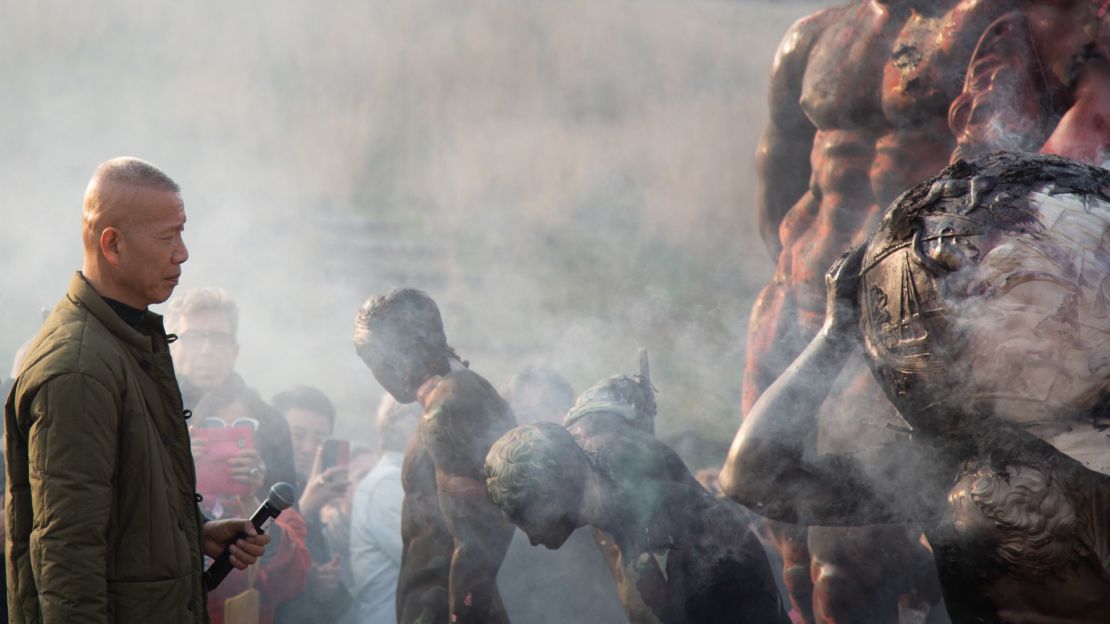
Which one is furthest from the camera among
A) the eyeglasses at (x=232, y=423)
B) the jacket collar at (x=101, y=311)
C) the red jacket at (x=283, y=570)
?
the eyeglasses at (x=232, y=423)

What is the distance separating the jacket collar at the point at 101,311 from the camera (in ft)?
6.66

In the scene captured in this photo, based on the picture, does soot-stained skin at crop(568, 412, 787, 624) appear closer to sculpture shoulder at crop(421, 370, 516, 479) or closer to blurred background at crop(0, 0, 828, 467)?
sculpture shoulder at crop(421, 370, 516, 479)

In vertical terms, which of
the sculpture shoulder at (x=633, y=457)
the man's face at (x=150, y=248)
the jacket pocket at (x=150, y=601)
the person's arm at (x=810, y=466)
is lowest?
the sculpture shoulder at (x=633, y=457)

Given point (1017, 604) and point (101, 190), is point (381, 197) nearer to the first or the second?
point (101, 190)

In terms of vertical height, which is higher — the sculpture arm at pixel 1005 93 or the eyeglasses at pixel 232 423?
the sculpture arm at pixel 1005 93

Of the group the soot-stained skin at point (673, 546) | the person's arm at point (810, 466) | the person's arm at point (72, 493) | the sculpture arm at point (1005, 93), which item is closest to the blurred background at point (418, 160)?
the soot-stained skin at point (673, 546)

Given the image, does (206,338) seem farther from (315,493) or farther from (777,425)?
(777,425)

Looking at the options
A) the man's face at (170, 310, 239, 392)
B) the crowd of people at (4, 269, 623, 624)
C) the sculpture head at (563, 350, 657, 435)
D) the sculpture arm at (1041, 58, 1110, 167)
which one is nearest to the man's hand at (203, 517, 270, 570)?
the sculpture head at (563, 350, 657, 435)

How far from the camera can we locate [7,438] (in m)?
1.96

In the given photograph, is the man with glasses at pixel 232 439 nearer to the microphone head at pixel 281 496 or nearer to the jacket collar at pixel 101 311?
the microphone head at pixel 281 496

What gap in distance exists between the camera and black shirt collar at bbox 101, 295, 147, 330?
2.11 meters

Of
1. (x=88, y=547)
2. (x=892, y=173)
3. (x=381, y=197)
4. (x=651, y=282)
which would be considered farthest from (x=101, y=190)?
(x=381, y=197)

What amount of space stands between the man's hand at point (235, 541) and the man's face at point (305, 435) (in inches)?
139

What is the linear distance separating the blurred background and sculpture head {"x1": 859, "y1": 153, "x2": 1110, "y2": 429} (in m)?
3.31
